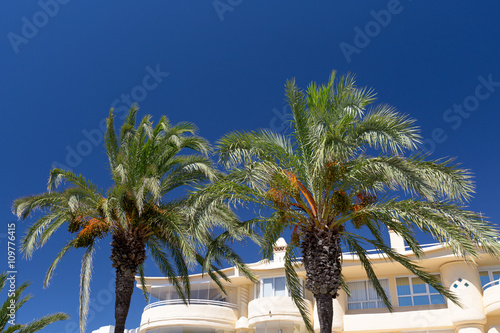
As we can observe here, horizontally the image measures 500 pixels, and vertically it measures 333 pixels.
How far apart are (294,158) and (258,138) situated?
125 centimetres

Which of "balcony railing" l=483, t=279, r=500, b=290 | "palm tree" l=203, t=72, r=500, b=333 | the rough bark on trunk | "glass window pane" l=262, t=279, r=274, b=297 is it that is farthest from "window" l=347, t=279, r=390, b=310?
the rough bark on trunk

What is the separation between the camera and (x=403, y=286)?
23750 mm

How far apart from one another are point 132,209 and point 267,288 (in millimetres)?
12709

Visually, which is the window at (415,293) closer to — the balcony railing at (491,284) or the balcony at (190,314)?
Result: the balcony railing at (491,284)

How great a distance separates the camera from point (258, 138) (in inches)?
534

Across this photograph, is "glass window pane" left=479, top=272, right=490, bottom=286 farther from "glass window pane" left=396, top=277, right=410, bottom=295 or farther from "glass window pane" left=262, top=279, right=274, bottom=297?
"glass window pane" left=262, top=279, right=274, bottom=297

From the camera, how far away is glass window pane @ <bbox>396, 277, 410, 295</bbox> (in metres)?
23.6

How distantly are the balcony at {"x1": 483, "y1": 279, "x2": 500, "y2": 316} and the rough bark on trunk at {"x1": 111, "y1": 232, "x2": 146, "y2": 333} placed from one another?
15.5 metres

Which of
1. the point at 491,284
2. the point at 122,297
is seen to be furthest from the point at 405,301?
the point at 122,297

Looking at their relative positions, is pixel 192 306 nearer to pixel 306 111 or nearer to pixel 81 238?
pixel 81 238

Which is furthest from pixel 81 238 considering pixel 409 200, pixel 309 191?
pixel 409 200

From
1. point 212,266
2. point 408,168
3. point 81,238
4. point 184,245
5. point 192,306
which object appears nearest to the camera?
point 408,168

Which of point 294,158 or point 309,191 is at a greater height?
point 294,158

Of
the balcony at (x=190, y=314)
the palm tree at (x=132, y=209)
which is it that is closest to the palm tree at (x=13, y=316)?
the palm tree at (x=132, y=209)
